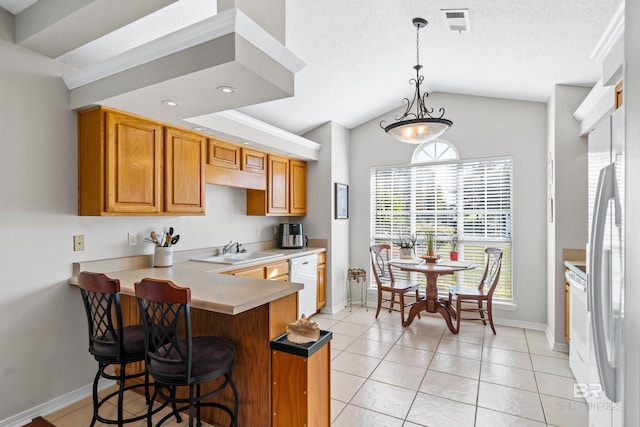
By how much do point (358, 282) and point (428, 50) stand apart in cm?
320

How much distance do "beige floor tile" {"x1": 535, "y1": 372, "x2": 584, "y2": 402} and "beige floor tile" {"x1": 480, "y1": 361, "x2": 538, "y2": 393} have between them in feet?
0.17

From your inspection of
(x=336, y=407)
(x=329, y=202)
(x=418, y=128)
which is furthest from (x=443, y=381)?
(x=329, y=202)

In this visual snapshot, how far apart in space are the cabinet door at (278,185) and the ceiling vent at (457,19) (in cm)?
239

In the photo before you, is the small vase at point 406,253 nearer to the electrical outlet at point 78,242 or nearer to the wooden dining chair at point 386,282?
the wooden dining chair at point 386,282

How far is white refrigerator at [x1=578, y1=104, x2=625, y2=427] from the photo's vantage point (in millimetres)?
1162

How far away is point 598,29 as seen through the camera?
2.48 m

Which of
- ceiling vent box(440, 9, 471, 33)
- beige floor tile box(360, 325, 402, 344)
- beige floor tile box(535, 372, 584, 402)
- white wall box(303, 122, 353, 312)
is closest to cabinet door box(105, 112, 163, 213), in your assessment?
white wall box(303, 122, 353, 312)

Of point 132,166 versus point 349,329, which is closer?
point 132,166

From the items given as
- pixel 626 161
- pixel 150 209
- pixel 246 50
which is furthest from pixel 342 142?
pixel 626 161

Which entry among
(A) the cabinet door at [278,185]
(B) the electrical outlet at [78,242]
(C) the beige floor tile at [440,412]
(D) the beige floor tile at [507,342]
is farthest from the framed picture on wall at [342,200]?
(B) the electrical outlet at [78,242]

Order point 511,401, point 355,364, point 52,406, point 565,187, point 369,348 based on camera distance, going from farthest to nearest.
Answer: point 369,348 < point 565,187 < point 355,364 < point 511,401 < point 52,406

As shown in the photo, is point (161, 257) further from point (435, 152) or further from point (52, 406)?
point (435, 152)

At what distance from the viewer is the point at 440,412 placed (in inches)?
95.0

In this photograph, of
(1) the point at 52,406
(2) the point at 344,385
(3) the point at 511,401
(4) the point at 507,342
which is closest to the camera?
(1) the point at 52,406
